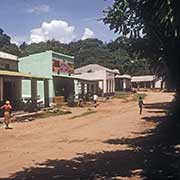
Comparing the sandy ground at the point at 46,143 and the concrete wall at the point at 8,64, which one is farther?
the concrete wall at the point at 8,64

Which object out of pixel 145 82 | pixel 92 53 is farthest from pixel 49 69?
pixel 92 53

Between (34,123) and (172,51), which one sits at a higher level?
(172,51)

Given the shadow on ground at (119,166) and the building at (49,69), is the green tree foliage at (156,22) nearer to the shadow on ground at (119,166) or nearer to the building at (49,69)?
the shadow on ground at (119,166)

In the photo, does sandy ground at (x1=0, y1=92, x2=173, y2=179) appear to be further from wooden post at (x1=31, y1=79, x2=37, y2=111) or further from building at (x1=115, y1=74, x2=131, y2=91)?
building at (x1=115, y1=74, x2=131, y2=91)

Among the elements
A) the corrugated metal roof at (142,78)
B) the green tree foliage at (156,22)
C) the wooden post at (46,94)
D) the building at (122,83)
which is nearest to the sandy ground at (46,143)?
the green tree foliage at (156,22)

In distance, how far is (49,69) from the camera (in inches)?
2067

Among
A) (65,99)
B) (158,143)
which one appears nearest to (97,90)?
(65,99)

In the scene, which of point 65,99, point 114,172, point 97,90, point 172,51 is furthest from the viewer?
point 97,90

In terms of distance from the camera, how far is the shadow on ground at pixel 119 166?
11664mm

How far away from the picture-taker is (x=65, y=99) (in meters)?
57.8

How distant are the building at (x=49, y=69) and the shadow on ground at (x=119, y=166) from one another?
116 feet

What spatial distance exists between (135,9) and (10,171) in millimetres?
6003

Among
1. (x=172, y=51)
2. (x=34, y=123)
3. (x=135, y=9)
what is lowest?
(x=34, y=123)

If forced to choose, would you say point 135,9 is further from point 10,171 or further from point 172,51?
point 10,171
